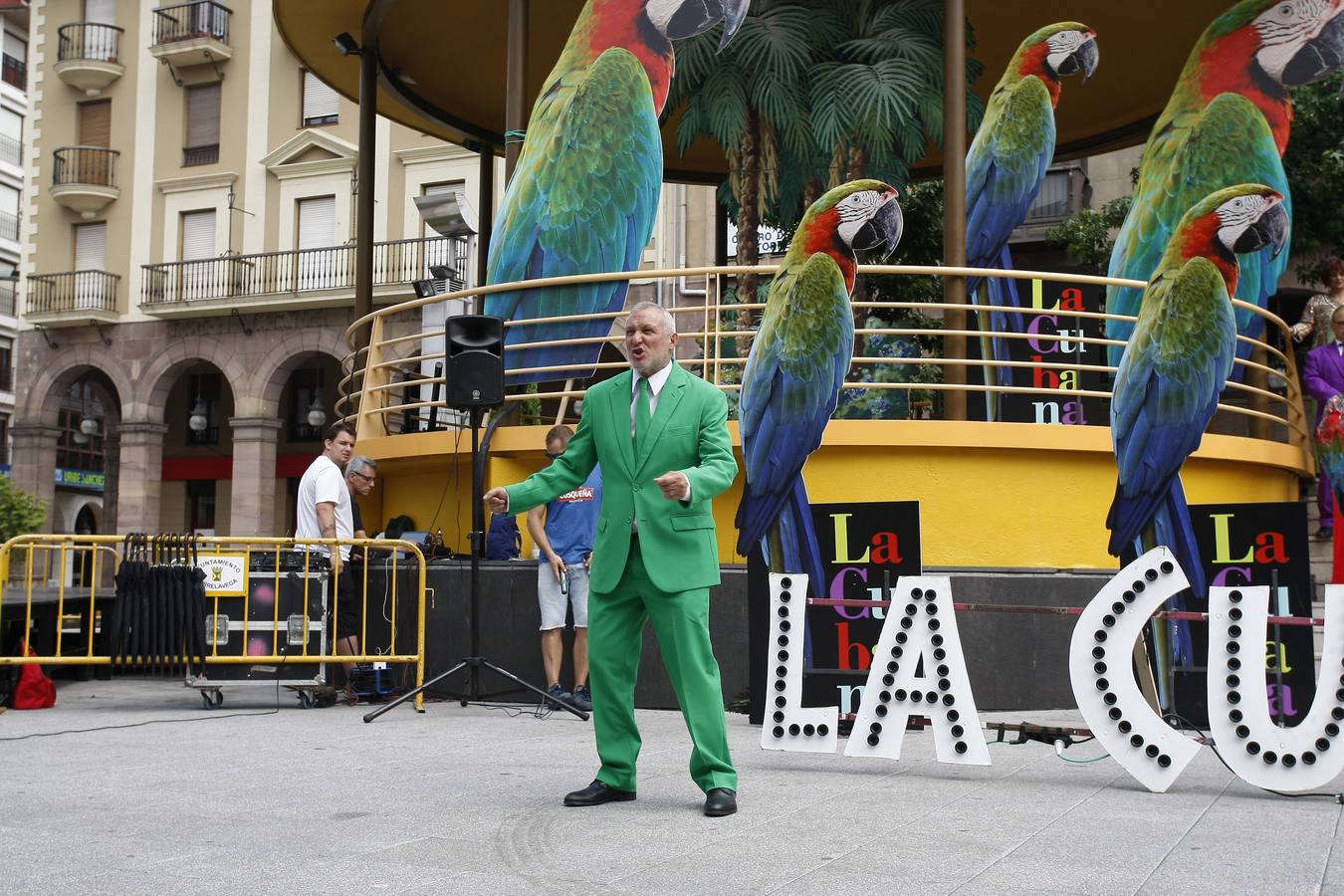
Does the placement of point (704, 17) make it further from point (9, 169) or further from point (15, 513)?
point (9, 169)

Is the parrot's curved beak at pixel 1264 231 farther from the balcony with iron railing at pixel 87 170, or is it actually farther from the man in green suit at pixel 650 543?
the balcony with iron railing at pixel 87 170

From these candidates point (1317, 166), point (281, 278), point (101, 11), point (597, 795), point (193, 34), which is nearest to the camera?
point (597, 795)

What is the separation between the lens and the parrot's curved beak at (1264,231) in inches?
432

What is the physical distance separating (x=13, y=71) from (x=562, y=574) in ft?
174

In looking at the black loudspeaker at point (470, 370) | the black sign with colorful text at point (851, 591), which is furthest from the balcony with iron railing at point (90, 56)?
the black sign with colorful text at point (851, 591)

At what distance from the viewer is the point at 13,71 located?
54.0 metres

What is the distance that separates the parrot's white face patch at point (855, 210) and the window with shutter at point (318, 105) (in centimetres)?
2874

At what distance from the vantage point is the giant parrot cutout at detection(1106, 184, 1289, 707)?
10453mm

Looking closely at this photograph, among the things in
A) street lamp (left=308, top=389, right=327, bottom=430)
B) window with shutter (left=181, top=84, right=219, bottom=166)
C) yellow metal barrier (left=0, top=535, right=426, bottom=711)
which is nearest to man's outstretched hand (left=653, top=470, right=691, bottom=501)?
yellow metal barrier (left=0, top=535, right=426, bottom=711)

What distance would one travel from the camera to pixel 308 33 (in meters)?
16.1

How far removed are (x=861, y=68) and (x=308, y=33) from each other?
645 cm

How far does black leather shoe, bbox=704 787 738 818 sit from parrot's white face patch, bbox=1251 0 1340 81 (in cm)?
1111

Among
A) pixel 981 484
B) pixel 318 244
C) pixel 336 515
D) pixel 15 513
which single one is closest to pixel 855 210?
pixel 981 484

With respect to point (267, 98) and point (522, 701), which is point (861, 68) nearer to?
point (522, 701)
